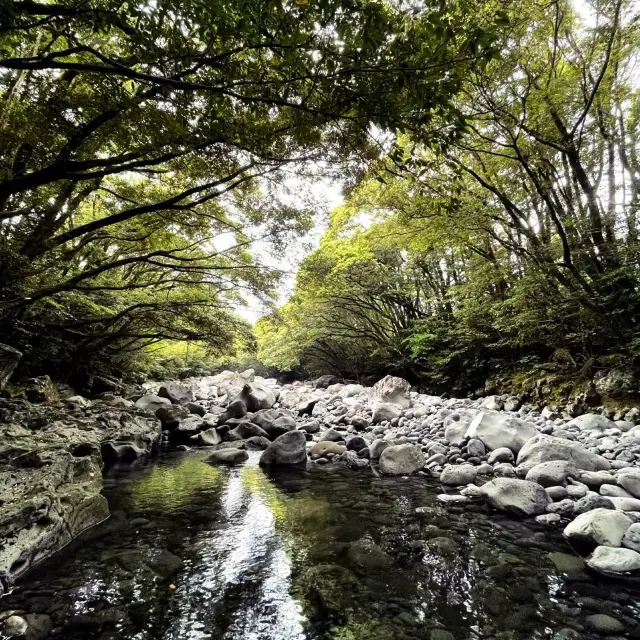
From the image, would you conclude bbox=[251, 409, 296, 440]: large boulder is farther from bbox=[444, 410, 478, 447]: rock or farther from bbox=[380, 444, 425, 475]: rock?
bbox=[444, 410, 478, 447]: rock

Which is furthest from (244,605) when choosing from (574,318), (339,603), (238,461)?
(574,318)

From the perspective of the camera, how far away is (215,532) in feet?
12.2

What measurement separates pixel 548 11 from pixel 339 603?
8.56 m

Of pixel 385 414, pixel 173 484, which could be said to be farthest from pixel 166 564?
pixel 385 414

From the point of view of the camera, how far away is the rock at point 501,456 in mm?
5555

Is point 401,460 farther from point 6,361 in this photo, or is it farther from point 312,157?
point 6,361

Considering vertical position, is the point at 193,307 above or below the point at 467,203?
below

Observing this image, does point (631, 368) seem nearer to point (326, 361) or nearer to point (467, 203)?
point (467, 203)

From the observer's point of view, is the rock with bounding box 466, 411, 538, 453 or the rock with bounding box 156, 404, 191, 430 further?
the rock with bounding box 156, 404, 191, 430

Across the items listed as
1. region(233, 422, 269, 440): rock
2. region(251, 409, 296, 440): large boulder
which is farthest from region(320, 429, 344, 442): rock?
region(233, 422, 269, 440): rock

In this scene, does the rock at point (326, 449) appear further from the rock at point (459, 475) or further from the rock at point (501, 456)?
the rock at point (501, 456)

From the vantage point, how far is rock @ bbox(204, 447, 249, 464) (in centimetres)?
684

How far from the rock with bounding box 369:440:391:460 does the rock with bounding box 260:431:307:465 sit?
51.5 inches

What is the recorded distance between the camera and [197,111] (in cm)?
266
